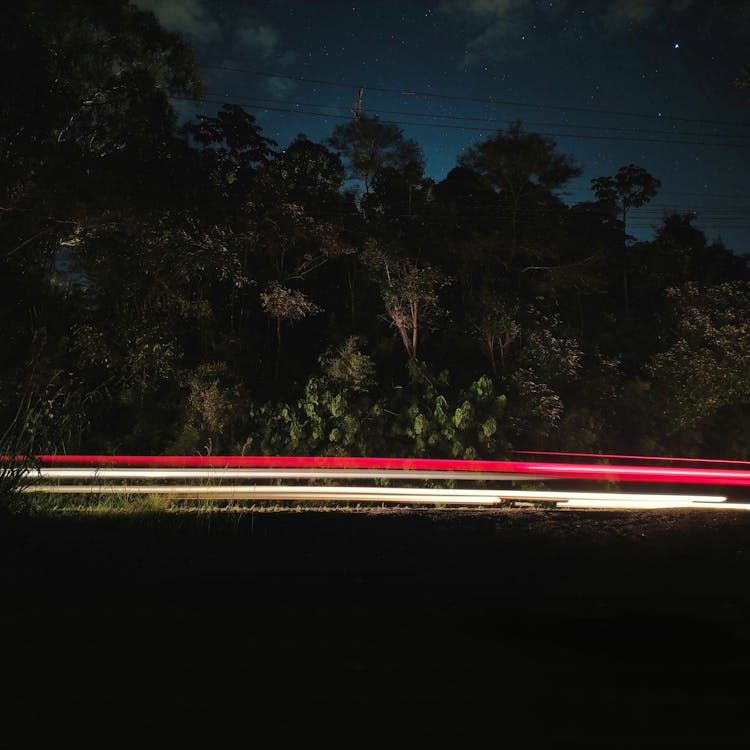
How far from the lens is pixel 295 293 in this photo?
1919 cm

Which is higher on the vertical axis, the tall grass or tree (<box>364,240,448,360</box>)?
tree (<box>364,240,448,360</box>)

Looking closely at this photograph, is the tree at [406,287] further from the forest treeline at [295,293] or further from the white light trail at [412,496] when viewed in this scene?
the white light trail at [412,496]

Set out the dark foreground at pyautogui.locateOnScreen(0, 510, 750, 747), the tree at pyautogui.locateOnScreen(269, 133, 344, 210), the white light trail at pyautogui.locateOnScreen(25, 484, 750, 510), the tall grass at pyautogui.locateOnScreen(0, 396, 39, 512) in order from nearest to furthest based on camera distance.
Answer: the dark foreground at pyautogui.locateOnScreen(0, 510, 750, 747), the tall grass at pyautogui.locateOnScreen(0, 396, 39, 512), the white light trail at pyautogui.locateOnScreen(25, 484, 750, 510), the tree at pyautogui.locateOnScreen(269, 133, 344, 210)

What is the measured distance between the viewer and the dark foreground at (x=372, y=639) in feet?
9.70

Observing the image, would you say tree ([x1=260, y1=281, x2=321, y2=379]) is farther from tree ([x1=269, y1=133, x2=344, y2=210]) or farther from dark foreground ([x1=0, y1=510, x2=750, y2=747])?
dark foreground ([x1=0, y1=510, x2=750, y2=747])

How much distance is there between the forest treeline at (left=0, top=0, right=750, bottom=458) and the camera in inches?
494

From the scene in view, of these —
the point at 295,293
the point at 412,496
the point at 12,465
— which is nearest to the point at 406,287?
the point at 295,293

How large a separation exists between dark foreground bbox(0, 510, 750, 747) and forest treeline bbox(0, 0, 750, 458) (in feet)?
23.5

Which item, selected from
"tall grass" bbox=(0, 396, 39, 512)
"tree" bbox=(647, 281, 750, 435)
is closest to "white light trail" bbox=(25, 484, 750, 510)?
"tall grass" bbox=(0, 396, 39, 512)

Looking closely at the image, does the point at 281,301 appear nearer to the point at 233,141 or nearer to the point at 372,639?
the point at 233,141

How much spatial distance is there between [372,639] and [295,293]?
53.3ft

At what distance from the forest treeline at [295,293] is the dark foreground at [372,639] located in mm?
7166

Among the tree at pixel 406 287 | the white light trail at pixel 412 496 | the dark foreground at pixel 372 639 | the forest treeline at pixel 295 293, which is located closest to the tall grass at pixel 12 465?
the dark foreground at pixel 372 639

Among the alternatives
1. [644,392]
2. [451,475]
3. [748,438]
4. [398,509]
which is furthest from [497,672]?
[748,438]
